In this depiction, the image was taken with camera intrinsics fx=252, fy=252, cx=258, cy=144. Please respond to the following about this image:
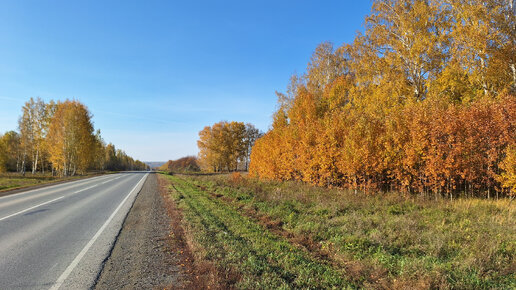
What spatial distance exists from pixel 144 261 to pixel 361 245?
194 inches

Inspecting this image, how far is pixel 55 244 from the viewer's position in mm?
6020

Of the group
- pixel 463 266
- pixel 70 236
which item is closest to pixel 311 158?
pixel 463 266

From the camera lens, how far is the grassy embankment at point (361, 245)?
4414 millimetres

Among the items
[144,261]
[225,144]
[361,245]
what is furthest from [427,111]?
[225,144]

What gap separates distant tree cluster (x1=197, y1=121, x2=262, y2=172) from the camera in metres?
61.0

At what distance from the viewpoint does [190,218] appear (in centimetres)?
867

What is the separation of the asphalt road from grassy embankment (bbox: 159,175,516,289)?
212 cm

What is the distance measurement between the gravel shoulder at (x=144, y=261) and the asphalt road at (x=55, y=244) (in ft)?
0.73

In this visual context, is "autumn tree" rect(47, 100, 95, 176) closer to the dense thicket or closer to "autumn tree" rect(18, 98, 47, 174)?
"autumn tree" rect(18, 98, 47, 174)

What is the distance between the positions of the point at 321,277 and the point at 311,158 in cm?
1356

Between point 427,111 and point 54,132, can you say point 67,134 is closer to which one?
point 54,132

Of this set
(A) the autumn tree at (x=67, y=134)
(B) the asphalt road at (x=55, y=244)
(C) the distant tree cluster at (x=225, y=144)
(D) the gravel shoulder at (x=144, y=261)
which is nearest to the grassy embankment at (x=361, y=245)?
(D) the gravel shoulder at (x=144, y=261)

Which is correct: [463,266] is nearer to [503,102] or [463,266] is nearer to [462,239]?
[462,239]

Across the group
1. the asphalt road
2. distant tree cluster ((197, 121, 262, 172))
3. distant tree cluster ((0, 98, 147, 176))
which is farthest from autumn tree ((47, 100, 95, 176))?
the asphalt road
